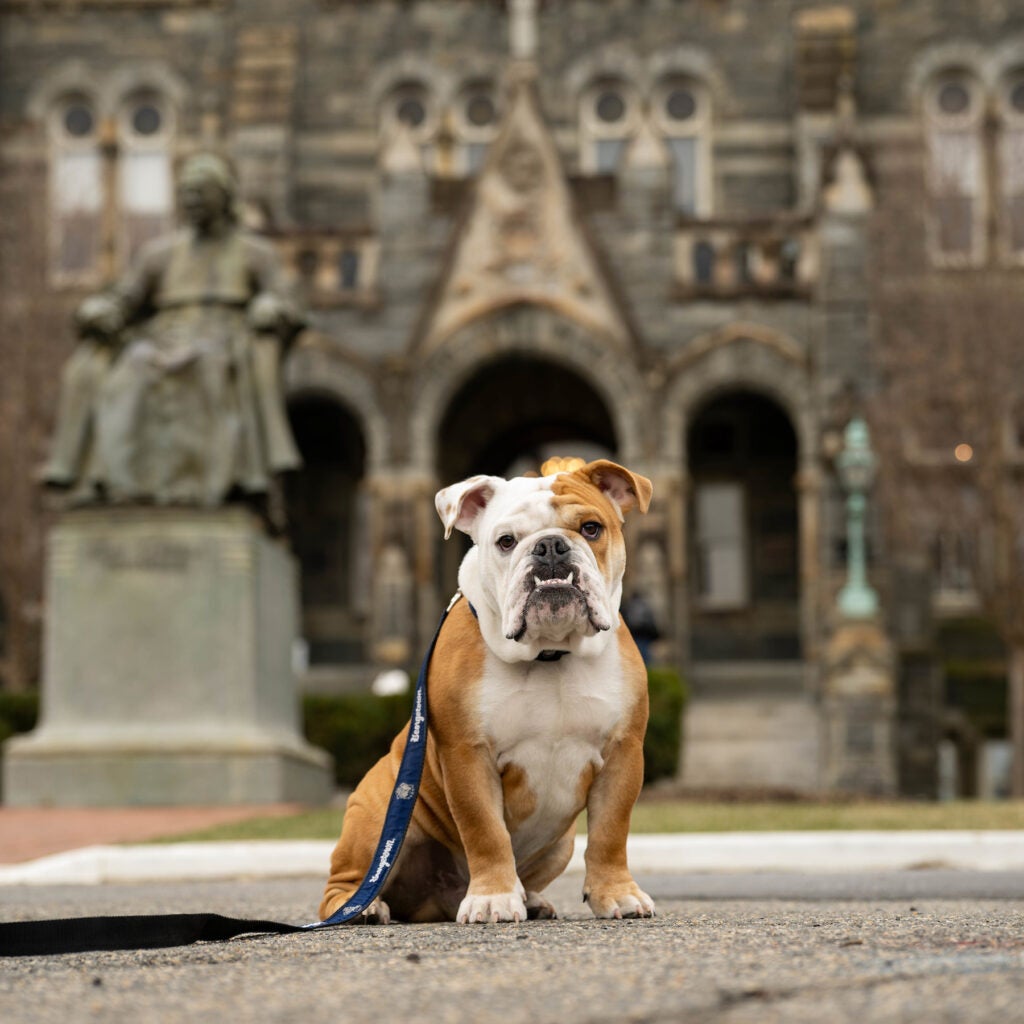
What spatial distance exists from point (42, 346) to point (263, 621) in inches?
491

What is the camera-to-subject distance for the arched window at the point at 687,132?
105ft

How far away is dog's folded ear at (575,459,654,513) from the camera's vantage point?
5.59 meters

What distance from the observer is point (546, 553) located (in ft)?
16.9

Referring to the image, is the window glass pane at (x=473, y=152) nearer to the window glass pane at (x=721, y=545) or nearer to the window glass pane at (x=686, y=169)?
the window glass pane at (x=686, y=169)

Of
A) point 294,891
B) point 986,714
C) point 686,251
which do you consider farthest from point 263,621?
point 986,714

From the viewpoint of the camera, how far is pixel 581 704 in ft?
17.6

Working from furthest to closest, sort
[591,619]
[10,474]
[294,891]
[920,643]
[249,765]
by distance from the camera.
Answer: [10,474], [920,643], [249,765], [294,891], [591,619]

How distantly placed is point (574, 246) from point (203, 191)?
10013 millimetres

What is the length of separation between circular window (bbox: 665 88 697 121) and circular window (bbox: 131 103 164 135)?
28.3ft

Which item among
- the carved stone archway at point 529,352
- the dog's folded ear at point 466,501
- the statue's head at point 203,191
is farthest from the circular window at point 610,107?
the dog's folded ear at point 466,501

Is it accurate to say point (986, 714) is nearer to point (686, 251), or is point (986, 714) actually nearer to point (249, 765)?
point (686, 251)

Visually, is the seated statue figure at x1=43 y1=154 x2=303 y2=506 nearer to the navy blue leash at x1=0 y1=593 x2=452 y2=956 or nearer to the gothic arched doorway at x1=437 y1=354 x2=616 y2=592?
the navy blue leash at x1=0 y1=593 x2=452 y2=956

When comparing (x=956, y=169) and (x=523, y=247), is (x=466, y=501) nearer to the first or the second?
(x=523, y=247)

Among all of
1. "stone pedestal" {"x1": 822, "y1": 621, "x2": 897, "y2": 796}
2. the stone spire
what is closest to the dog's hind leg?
"stone pedestal" {"x1": 822, "y1": 621, "x2": 897, "y2": 796}
